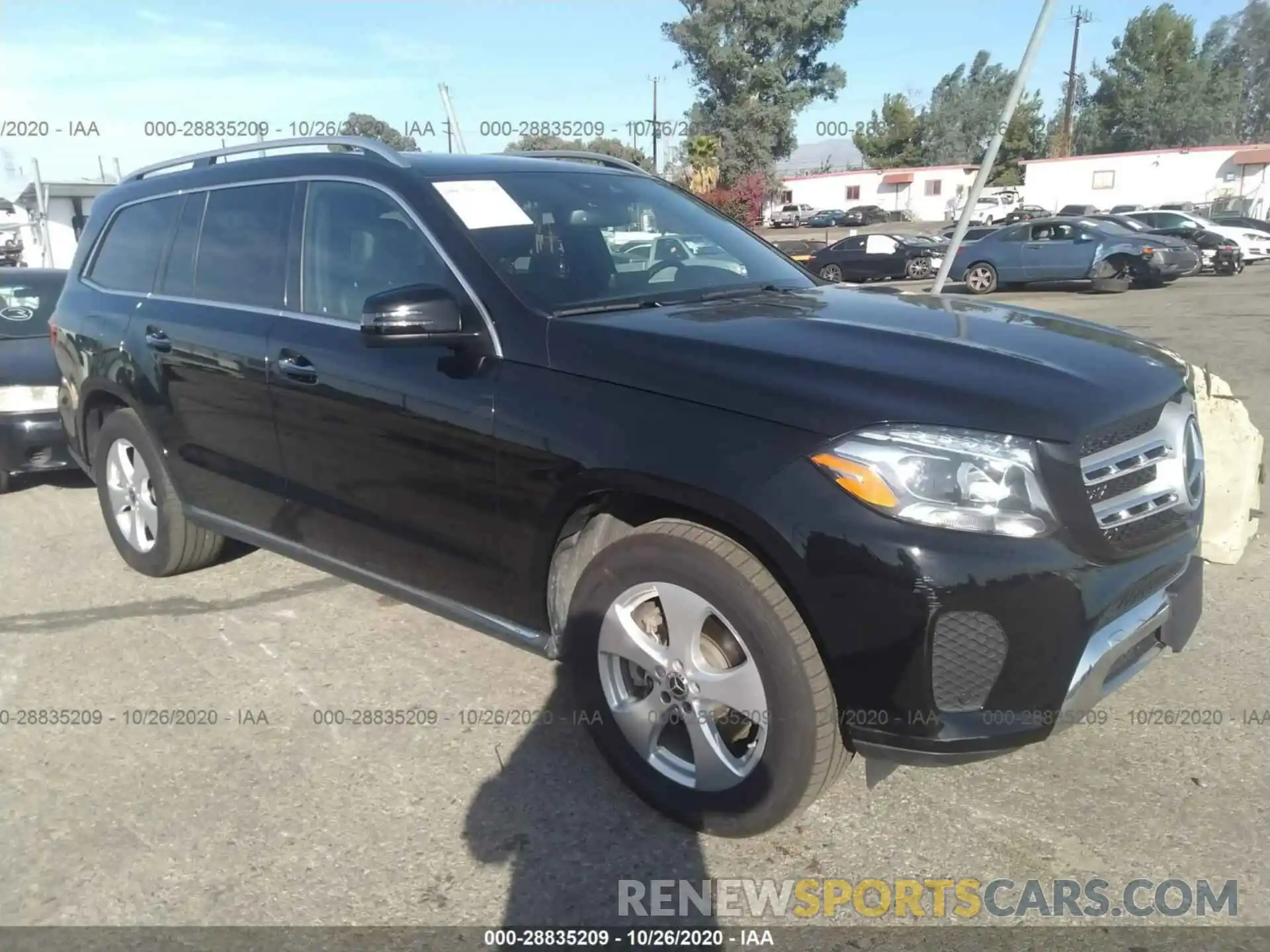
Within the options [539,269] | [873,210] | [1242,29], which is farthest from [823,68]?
[1242,29]

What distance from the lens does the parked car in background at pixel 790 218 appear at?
200 feet

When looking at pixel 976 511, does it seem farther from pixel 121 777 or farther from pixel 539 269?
pixel 121 777

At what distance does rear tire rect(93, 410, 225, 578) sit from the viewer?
4766 mm

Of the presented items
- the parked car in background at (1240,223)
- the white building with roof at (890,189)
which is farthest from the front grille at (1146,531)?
the white building with roof at (890,189)

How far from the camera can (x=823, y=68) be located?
49.2 meters

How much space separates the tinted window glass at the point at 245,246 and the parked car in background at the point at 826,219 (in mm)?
55101

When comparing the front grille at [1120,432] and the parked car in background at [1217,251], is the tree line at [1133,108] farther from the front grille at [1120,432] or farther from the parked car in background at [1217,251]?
the front grille at [1120,432]

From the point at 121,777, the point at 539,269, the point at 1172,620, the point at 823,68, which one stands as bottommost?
the point at 121,777

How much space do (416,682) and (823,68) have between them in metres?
50.4

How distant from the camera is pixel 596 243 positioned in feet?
11.9

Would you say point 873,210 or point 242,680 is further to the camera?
point 873,210

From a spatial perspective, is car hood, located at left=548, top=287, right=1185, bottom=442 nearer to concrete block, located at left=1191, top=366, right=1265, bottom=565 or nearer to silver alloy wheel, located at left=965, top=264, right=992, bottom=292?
concrete block, located at left=1191, top=366, right=1265, bottom=565

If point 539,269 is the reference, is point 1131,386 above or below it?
below

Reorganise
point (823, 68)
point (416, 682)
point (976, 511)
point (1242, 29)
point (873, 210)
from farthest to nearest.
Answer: point (1242, 29) < point (873, 210) < point (823, 68) < point (416, 682) < point (976, 511)
